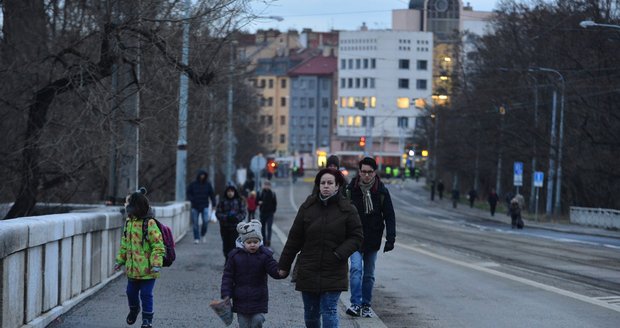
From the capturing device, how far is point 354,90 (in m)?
161

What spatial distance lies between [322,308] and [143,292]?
8.58 ft

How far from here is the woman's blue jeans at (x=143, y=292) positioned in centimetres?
1184

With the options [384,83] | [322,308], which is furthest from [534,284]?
[384,83]

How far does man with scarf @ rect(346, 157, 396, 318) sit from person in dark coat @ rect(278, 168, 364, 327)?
2691mm


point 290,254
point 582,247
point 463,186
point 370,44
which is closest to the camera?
point 290,254

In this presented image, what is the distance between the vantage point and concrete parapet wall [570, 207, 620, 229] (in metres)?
52.6

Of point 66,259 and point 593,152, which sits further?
point 593,152

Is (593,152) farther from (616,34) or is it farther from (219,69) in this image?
(219,69)

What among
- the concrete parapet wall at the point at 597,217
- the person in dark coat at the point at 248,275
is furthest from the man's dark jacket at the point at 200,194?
the concrete parapet wall at the point at 597,217

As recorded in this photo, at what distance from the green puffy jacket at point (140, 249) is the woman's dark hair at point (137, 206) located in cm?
8

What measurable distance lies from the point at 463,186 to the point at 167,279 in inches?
3653

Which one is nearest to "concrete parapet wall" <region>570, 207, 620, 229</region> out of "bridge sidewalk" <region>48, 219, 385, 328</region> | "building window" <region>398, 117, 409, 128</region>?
"bridge sidewalk" <region>48, 219, 385, 328</region>

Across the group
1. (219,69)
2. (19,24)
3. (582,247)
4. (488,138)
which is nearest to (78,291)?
(219,69)

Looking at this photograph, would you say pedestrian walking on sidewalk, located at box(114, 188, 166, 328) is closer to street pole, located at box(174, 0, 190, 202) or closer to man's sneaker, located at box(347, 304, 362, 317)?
man's sneaker, located at box(347, 304, 362, 317)
